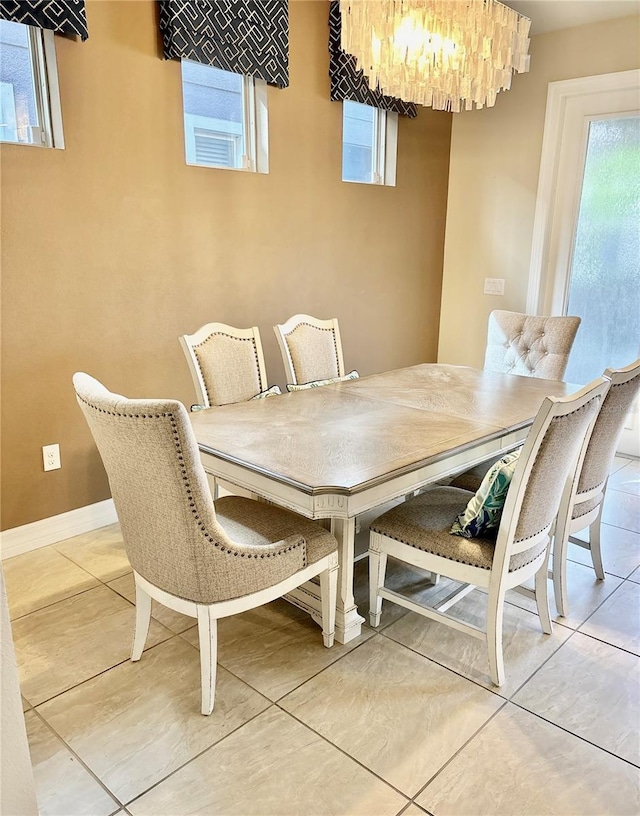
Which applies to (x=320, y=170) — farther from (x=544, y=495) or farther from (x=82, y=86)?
(x=544, y=495)

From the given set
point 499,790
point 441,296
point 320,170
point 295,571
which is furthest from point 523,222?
point 499,790

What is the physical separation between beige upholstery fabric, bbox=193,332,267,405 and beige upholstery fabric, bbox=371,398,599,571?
105cm

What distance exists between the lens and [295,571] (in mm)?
1901

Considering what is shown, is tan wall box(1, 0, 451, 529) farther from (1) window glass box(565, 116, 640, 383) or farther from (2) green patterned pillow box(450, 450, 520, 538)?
(2) green patterned pillow box(450, 450, 520, 538)

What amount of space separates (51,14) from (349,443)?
2070mm

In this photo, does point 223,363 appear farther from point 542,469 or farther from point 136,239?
point 542,469

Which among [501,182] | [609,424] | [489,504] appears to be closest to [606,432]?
[609,424]

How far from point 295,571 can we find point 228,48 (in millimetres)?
2587

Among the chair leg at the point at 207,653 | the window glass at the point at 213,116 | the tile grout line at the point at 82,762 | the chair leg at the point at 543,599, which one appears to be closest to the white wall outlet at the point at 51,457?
the tile grout line at the point at 82,762

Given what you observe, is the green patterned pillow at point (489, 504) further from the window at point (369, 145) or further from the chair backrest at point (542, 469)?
the window at point (369, 145)

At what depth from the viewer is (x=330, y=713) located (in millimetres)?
1830

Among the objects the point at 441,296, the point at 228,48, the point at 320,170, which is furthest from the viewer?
the point at 441,296

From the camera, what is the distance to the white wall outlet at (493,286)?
461 cm

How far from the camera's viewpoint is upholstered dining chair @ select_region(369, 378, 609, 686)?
1759 millimetres
